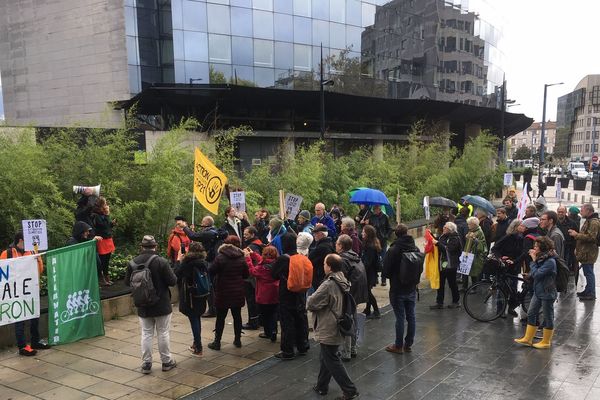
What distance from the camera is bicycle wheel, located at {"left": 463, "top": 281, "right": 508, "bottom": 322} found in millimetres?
8141

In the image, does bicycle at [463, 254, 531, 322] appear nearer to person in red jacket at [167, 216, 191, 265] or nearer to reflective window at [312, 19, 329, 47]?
person in red jacket at [167, 216, 191, 265]

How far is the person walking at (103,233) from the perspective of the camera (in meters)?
8.84

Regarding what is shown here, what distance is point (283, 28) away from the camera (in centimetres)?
3011

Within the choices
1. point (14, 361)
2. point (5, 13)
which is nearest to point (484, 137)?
point (14, 361)

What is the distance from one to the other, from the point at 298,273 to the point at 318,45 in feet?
90.6

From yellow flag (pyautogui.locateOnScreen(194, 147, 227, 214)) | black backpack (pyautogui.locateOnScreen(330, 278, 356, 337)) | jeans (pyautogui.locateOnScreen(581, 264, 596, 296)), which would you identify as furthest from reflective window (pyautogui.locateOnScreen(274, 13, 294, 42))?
black backpack (pyautogui.locateOnScreen(330, 278, 356, 337))

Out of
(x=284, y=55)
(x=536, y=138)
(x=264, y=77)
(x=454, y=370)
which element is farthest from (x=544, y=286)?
(x=536, y=138)

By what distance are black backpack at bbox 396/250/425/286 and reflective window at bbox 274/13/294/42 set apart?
25.8 m

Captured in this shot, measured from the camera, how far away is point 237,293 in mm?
6711

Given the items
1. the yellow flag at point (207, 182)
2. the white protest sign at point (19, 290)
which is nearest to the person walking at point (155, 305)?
the white protest sign at point (19, 290)

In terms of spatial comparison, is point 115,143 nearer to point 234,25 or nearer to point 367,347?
point 367,347

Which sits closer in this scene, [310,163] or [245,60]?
[310,163]

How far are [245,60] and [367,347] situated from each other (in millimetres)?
24263

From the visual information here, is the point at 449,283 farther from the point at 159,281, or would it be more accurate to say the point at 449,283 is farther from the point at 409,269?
the point at 159,281
